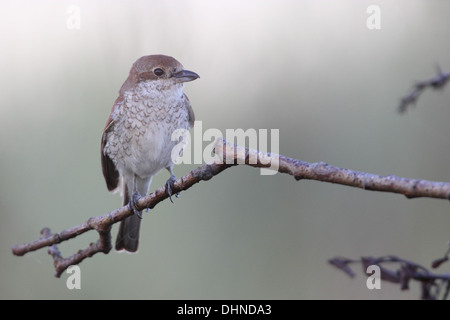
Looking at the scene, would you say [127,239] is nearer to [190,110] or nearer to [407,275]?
[190,110]

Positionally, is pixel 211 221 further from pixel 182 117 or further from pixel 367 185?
pixel 367 185

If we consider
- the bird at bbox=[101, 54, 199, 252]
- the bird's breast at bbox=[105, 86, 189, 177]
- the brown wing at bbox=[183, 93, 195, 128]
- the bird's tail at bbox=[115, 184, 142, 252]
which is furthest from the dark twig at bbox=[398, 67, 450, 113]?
the bird's tail at bbox=[115, 184, 142, 252]

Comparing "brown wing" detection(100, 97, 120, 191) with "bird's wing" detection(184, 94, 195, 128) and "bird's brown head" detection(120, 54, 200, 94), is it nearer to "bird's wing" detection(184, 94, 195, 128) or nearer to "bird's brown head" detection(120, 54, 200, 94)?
"bird's brown head" detection(120, 54, 200, 94)

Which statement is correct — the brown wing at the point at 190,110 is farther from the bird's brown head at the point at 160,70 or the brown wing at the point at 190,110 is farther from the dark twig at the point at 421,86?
the dark twig at the point at 421,86

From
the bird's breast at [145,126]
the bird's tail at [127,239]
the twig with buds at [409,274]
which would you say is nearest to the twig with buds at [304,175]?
the twig with buds at [409,274]

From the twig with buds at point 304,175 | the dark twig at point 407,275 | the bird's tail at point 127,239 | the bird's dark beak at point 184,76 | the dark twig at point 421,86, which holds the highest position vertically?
the bird's dark beak at point 184,76

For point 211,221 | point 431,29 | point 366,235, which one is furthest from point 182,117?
point 431,29
